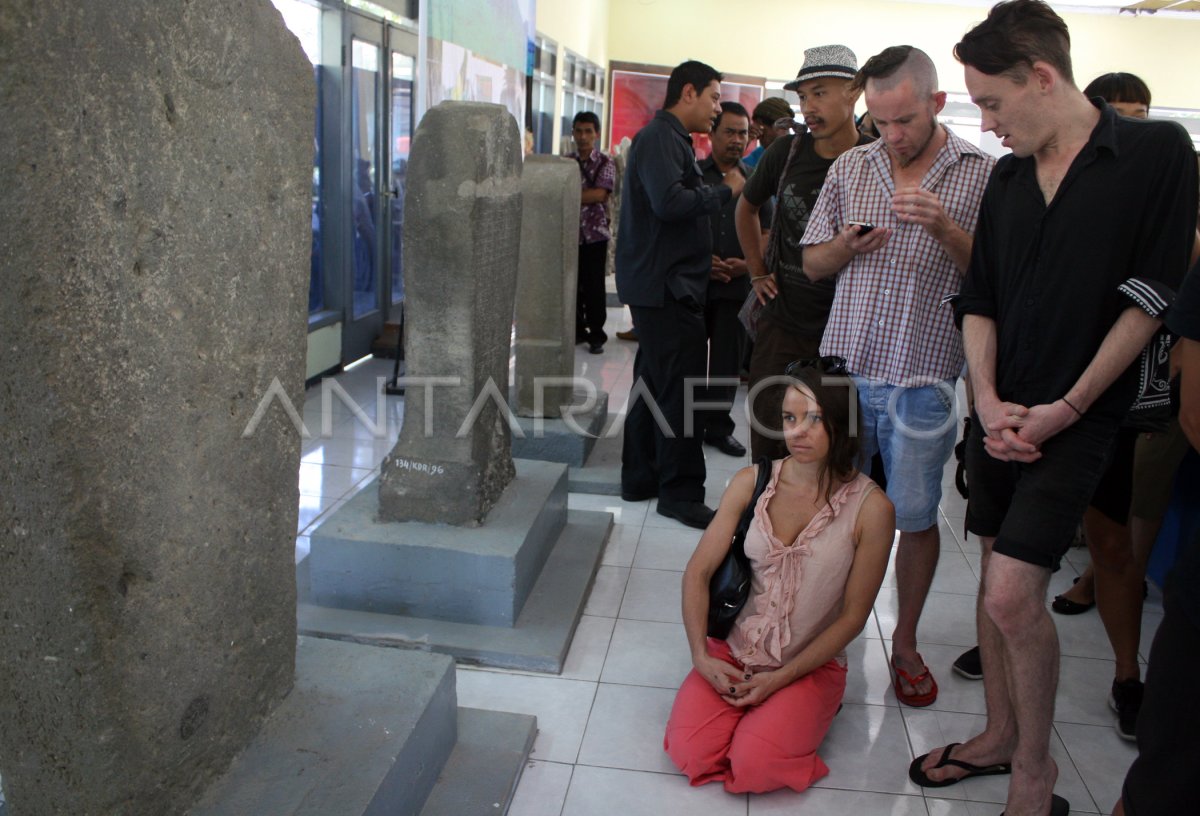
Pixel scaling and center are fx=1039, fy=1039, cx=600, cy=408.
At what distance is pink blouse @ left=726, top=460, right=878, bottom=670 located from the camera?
264cm

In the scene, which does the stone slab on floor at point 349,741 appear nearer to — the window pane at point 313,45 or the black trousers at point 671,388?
the black trousers at point 671,388

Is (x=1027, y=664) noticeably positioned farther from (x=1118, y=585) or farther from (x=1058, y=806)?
(x=1118, y=585)

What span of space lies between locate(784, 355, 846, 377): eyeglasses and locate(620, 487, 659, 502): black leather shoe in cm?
174

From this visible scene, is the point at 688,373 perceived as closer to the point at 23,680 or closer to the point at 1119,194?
the point at 1119,194

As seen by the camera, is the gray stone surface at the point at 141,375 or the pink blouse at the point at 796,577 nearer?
the gray stone surface at the point at 141,375

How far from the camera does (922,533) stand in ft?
9.53

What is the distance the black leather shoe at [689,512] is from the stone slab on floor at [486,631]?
0.84 metres

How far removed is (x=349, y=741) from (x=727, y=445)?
3486 mm

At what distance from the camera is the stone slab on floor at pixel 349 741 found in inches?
75.1

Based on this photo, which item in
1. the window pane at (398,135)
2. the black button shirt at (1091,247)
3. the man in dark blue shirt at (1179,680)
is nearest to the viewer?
the man in dark blue shirt at (1179,680)

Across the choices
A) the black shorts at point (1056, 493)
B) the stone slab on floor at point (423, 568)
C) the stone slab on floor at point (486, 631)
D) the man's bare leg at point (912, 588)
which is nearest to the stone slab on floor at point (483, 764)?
the stone slab on floor at point (486, 631)

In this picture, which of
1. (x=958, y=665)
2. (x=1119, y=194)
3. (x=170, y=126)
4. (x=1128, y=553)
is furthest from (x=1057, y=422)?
(x=170, y=126)

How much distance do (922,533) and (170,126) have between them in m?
2.19

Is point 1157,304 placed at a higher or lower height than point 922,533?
higher
